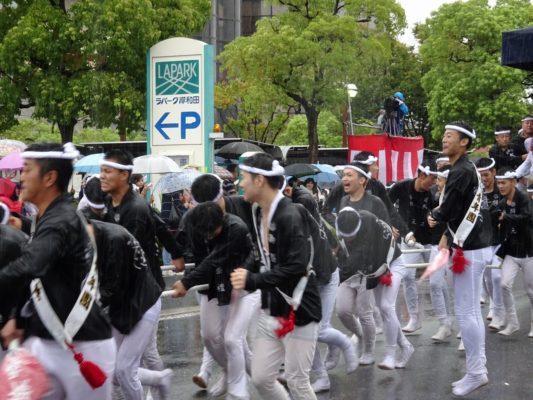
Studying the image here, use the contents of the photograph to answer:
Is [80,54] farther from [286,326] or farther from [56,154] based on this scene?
[56,154]

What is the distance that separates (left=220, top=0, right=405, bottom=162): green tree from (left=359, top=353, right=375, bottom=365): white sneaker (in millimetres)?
25261

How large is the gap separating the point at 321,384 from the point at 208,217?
207 centimetres

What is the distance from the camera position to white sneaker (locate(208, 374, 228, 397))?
8.19 meters

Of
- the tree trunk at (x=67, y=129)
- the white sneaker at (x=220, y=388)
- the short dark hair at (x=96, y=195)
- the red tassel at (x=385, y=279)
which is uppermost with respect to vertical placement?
the short dark hair at (x=96, y=195)

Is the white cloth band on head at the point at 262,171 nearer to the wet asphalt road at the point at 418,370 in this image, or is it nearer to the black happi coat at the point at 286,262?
the black happi coat at the point at 286,262

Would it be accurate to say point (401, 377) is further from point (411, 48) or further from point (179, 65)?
point (411, 48)

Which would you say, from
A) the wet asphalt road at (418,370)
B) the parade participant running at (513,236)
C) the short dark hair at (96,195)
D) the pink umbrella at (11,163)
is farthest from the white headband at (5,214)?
the pink umbrella at (11,163)

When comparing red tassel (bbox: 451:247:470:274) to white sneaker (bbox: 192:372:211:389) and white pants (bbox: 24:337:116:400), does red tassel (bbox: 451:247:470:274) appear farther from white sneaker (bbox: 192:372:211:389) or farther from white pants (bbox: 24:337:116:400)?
white pants (bbox: 24:337:116:400)

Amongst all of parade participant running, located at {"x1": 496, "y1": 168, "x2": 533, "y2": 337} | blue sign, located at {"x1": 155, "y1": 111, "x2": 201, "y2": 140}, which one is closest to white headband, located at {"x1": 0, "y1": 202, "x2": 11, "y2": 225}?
parade participant running, located at {"x1": 496, "y1": 168, "x2": 533, "y2": 337}

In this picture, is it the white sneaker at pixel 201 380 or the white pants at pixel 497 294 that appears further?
the white pants at pixel 497 294

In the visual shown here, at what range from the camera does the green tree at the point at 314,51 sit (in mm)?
34344

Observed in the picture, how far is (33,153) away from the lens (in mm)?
4871

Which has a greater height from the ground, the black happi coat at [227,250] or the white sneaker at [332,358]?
the black happi coat at [227,250]

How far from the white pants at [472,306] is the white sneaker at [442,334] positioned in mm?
2663
